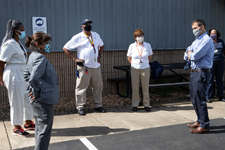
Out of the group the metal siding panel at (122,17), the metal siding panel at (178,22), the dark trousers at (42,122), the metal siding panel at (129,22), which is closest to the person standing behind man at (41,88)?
the dark trousers at (42,122)

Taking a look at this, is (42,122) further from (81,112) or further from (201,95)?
(201,95)

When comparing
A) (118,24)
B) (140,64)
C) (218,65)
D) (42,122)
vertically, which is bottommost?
(42,122)

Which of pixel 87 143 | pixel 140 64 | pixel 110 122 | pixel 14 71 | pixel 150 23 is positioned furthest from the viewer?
pixel 150 23

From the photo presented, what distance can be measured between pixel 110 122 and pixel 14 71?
2.18m

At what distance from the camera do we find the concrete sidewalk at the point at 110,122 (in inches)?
188

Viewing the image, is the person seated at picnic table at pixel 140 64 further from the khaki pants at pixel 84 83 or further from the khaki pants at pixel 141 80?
the khaki pants at pixel 84 83

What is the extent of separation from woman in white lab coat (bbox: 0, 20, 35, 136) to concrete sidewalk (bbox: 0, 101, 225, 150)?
401 mm

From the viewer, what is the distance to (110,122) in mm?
5699

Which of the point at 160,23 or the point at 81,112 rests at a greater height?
the point at 160,23

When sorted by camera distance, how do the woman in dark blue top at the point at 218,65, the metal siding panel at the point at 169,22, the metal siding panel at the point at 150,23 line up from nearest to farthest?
the woman in dark blue top at the point at 218,65
the metal siding panel at the point at 150,23
the metal siding panel at the point at 169,22

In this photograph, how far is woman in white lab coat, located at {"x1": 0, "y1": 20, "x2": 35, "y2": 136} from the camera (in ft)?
15.5

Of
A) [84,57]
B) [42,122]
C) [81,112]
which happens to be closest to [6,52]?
[42,122]

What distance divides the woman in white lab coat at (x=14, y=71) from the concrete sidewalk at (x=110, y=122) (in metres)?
0.40

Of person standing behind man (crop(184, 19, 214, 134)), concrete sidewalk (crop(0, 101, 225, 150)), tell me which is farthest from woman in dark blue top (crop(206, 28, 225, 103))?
person standing behind man (crop(184, 19, 214, 134))
